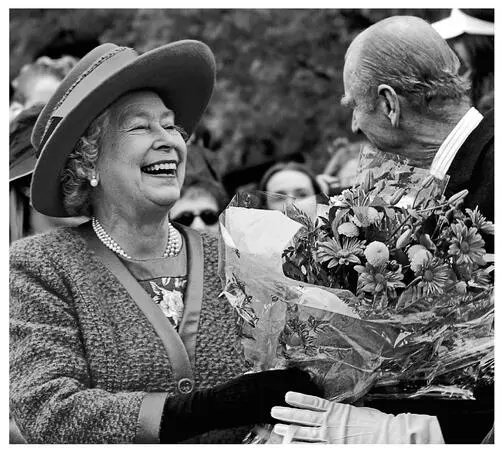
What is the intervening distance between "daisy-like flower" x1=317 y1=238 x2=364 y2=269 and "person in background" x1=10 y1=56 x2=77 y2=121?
3.78m

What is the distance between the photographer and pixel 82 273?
384cm

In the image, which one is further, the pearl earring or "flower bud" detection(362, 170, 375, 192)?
the pearl earring

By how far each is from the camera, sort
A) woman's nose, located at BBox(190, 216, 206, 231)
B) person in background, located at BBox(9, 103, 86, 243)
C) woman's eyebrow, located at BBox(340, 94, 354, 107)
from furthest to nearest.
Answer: woman's nose, located at BBox(190, 216, 206, 231) < person in background, located at BBox(9, 103, 86, 243) < woman's eyebrow, located at BBox(340, 94, 354, 107)

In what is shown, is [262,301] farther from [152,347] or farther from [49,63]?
[49,63]

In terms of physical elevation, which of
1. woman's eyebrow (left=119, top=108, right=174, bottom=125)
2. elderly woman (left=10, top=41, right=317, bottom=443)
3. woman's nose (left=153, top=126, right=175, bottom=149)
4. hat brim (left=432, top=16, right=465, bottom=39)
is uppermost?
hat brim (left=432, top=16, right=465, bottom=39)

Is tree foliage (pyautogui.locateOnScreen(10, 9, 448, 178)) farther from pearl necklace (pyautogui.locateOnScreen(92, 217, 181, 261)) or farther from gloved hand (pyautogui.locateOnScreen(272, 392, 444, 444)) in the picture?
gloved hand (pyautogui.locateOnScreen(272, 392, 444, 444))

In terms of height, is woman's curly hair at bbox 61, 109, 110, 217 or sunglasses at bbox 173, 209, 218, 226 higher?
woman's curly hair at bbox 61, 109, 110, 217

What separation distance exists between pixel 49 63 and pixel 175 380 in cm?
419

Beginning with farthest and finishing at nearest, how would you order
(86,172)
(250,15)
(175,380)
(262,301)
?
1. (250,15)
2. (86,172)
3. (175,380)
4. (262,301)

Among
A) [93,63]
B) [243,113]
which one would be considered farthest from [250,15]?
[93,63]

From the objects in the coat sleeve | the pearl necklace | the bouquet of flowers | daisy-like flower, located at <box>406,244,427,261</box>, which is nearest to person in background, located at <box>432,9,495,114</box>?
the pearl necklace

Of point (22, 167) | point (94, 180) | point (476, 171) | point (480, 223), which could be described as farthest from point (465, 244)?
point (22, 167)

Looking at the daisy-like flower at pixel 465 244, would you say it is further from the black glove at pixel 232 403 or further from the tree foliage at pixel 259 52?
the tree foliage at pixel 259 52

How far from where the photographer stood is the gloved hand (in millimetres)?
3561
